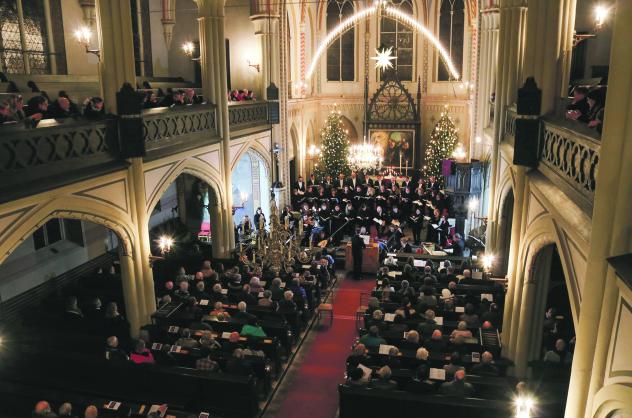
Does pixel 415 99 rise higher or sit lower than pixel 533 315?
higher

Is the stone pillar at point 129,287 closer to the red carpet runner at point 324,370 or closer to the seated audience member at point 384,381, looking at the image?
the red carpet runner at point 324,370

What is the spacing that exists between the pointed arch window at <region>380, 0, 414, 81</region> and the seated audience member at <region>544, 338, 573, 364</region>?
2244cm

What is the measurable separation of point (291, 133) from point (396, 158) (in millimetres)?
6723

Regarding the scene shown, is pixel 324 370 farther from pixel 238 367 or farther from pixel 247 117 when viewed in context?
pixel 247 117

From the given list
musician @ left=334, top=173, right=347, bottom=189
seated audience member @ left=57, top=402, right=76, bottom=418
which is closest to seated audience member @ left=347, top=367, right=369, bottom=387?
seated audience member @ left=57, top=402, right=76, bottom=418

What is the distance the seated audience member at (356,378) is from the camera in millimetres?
10234

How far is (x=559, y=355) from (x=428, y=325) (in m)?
2.84

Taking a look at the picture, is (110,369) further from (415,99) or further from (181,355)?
(415,99)

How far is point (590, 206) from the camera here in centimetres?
625

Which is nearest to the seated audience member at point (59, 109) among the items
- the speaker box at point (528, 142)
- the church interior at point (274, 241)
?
the church interior at point (274, 241)

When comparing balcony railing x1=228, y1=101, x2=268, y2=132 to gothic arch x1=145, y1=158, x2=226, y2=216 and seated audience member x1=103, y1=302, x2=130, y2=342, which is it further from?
seated audience member x1=103, y1=302, x2=130, y2=342

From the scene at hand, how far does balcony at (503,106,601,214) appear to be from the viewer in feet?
20.4

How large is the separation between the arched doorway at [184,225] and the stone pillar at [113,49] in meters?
5.22

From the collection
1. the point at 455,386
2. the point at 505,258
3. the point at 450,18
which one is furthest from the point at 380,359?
the point at 450,18
